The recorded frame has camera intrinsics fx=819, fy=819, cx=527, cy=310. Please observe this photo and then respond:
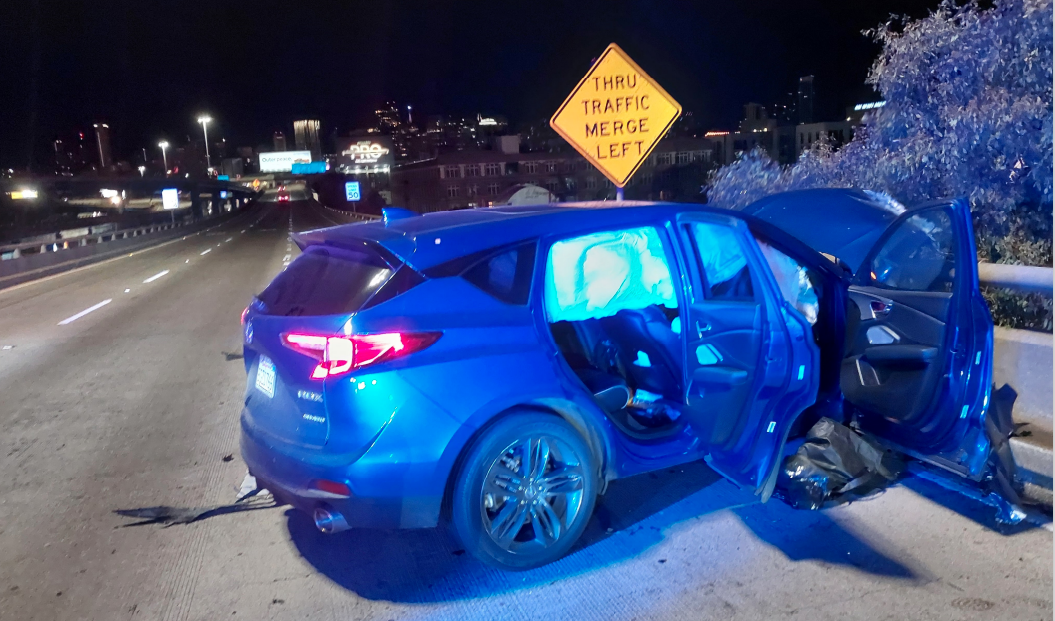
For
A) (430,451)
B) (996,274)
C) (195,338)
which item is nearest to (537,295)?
(430,451)

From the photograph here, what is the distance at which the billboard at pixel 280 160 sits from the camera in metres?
120

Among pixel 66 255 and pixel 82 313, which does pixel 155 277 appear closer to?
pixel 82 313

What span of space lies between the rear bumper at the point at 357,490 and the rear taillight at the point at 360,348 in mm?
401

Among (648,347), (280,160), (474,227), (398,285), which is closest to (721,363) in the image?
(648,347)

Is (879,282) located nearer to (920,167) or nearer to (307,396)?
(920,167)

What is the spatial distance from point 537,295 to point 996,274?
3.22 metres

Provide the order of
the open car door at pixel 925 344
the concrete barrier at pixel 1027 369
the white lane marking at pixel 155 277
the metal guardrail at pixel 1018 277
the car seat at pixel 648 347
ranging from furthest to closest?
1. the white lane marking at pixel 155 277
2. the concrete barrier at pixel 1027 369
3. the metal guardrail at pixel 1018 277
4. the car seat at pixel 648 347
5. the open car door at pixel 925 344

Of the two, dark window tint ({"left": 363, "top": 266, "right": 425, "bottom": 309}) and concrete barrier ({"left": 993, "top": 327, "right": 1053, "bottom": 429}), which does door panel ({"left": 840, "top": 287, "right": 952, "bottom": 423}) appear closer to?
concrete barrier ({"left": 993, "top": 327, "right": 1053, "bottom": 429})

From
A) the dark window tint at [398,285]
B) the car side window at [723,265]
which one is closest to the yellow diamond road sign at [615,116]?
the car side window at [723,265]

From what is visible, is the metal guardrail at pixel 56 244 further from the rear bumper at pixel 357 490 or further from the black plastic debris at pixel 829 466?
the black plastic debris at pixel 829 466

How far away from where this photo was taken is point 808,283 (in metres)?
5.16

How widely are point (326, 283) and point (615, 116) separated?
5494mm

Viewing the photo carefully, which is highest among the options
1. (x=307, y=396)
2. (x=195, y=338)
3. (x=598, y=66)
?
(x=598, y=66)

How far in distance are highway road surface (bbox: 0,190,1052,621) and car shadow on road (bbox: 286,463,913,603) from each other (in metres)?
0.01
